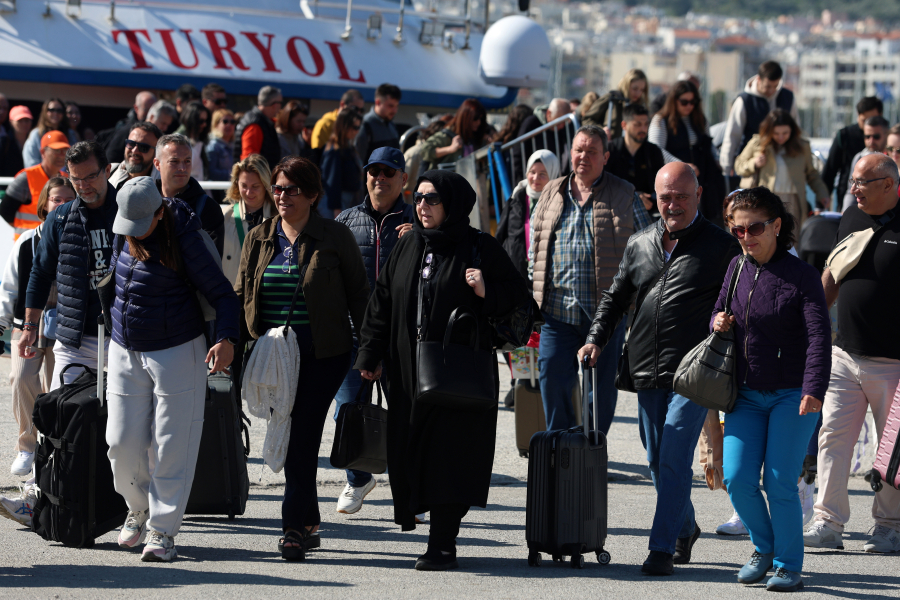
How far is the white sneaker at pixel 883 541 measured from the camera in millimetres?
6070

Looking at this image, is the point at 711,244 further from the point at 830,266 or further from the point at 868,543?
the point at 868,543

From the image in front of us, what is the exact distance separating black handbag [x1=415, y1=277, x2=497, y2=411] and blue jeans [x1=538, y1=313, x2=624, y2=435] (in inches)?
55.5

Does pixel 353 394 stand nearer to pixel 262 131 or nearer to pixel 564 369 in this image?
pixel 564 369

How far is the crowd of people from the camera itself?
5266mm

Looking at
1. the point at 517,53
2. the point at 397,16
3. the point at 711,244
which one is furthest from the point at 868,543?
the point at 397,16

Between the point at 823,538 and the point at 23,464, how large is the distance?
13.8 ft

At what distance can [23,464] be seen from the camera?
21.9 ft

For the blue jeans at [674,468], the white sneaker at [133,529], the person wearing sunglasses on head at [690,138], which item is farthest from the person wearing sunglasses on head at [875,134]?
the white sneaker at [133,529]

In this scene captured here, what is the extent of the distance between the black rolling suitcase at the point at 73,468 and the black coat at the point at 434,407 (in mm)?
1333

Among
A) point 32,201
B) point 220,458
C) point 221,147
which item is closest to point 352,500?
point 220,458

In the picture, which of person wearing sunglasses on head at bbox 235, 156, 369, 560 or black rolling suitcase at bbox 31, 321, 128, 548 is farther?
person wearing sunglasses on head at bbox 235, 156, 369, 560

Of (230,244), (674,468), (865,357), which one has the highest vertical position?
(230,244)

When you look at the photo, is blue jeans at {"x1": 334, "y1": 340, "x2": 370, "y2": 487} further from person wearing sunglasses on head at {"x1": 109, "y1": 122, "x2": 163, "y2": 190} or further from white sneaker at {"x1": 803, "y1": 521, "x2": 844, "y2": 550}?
white sneaker at {"x1": 803, "y1": 521, "x2": 844, "y2": 550}

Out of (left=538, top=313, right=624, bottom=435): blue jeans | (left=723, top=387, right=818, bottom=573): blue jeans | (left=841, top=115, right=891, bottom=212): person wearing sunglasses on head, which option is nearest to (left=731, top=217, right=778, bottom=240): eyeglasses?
(left=723, top=387, right=818, bottom=573): blue jeans
